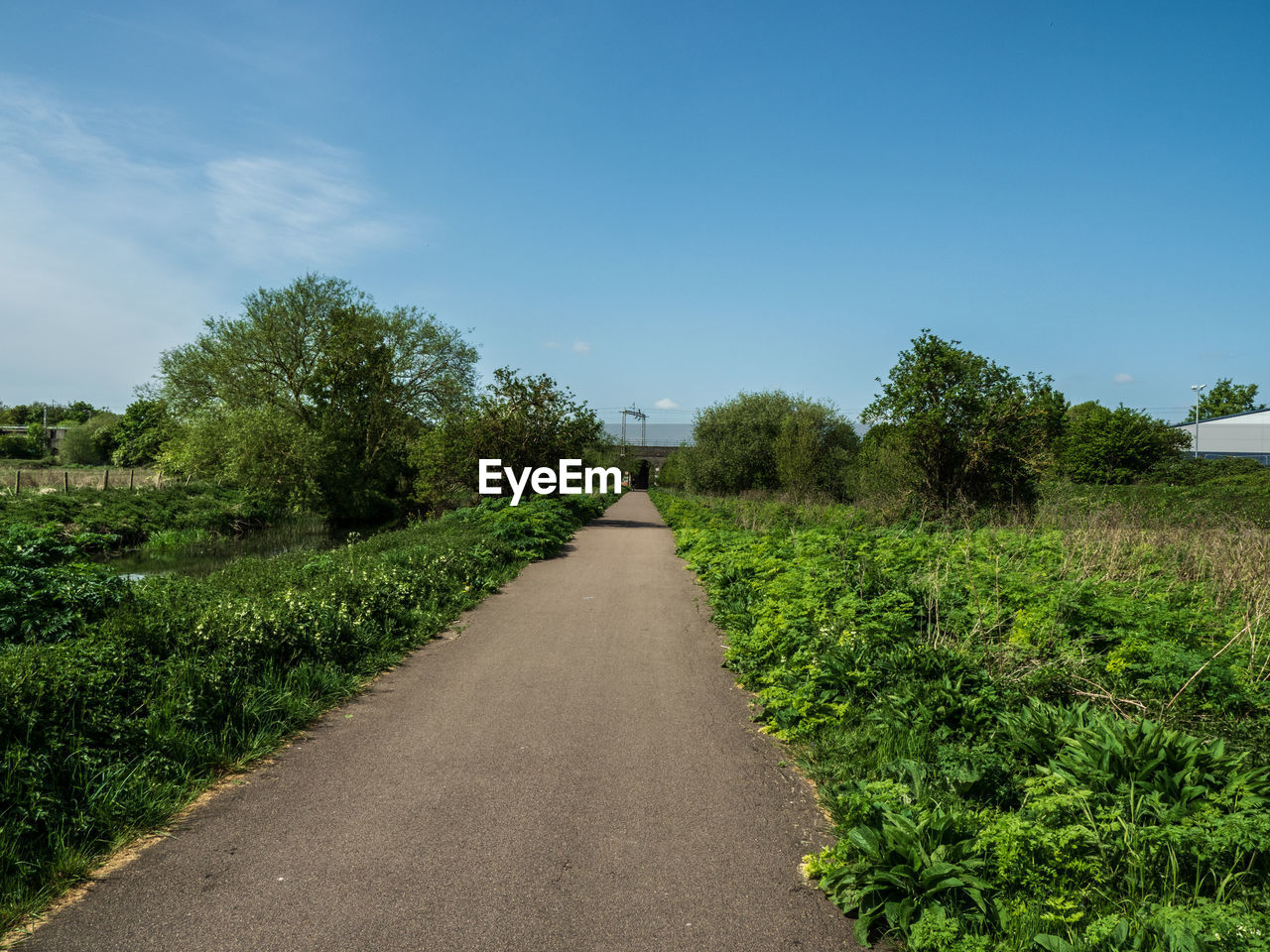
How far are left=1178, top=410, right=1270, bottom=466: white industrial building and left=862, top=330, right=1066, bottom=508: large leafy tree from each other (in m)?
49.1

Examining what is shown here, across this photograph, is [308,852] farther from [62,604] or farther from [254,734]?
[62,604]

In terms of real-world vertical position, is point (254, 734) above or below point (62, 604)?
below

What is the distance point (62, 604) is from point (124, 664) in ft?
4.05

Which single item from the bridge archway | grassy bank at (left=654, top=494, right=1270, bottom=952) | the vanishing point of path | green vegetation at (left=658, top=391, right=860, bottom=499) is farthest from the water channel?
the bridge archway

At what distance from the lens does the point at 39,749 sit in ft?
13.0

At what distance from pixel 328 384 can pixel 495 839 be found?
123 ft

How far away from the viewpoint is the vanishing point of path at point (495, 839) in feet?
10.3

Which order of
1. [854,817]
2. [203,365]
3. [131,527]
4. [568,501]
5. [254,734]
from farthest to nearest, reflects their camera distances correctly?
[203,365] → [568,501] → [131,527] → [254,734] → [854,817]

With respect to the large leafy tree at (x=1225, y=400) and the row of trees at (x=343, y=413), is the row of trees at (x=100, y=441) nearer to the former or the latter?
the row of trees at (x=343, y=413)

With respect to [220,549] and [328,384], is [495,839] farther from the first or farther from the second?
[328,384]

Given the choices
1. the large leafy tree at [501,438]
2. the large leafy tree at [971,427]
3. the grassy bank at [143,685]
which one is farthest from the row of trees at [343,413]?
the grassy bank at [143,685]

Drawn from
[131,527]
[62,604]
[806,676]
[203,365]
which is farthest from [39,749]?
[203,365]

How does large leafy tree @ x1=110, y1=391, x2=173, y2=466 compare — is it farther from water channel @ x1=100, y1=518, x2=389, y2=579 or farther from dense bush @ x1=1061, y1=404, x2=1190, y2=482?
dense bush @ x1=1061, y1=404, x2=1190, y2=482

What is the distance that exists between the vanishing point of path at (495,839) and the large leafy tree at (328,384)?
29531 mm
